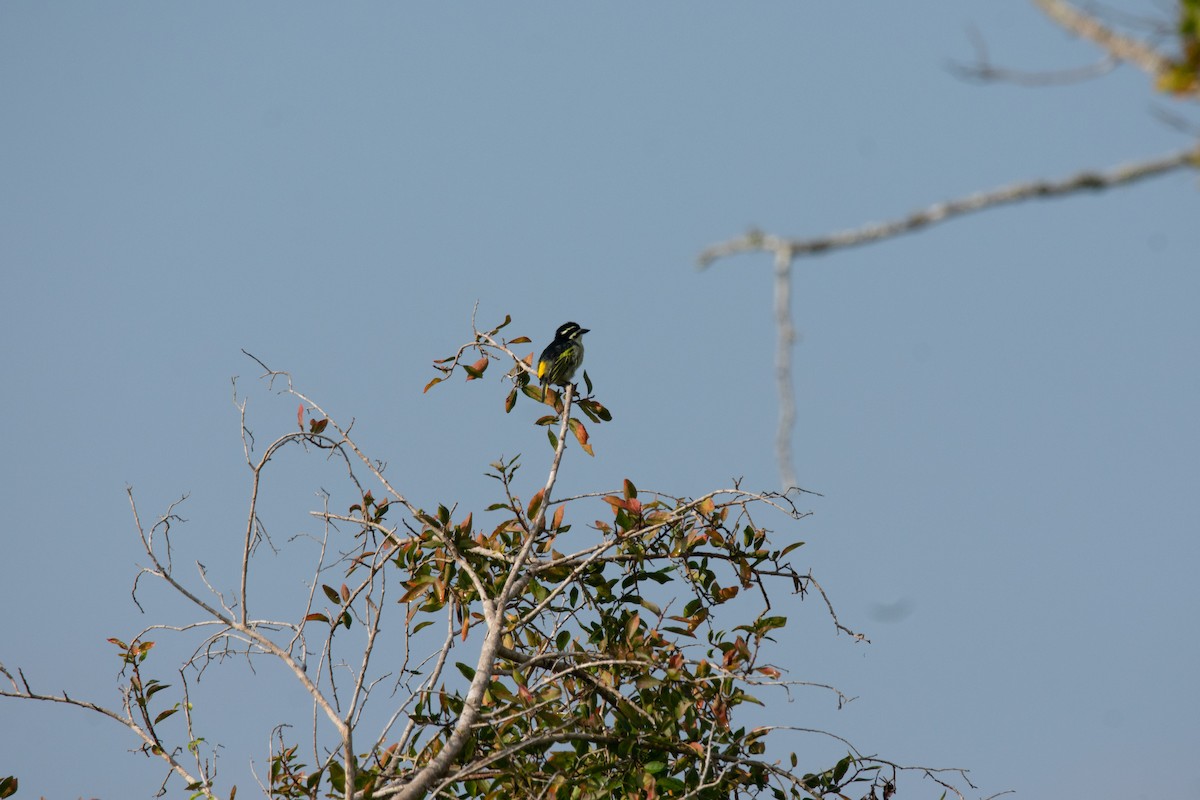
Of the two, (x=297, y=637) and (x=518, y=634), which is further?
(x=518, y=634)

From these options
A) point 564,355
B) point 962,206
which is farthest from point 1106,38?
point 564,355

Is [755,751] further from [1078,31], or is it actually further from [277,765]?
[1078,31]

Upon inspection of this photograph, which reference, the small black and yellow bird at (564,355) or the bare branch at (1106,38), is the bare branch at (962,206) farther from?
the small black and yellow bird at (564,355)

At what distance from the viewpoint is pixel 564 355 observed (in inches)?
387

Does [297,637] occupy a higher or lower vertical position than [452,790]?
higher

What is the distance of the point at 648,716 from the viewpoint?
564 cm

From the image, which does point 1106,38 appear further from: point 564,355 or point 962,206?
point 564,355

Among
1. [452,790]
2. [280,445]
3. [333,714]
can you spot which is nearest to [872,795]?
[452,790]

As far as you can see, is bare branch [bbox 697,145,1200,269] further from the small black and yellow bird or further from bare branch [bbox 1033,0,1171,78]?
the small black and yellow bird

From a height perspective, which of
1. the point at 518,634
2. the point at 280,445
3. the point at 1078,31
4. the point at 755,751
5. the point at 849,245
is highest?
the point at 280,445

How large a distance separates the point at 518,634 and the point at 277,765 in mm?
1325

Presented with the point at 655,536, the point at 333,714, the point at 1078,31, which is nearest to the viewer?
the point at 1078,31

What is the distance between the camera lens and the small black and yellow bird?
9.91m

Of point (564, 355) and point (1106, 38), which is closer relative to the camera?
point (1106, 38)
